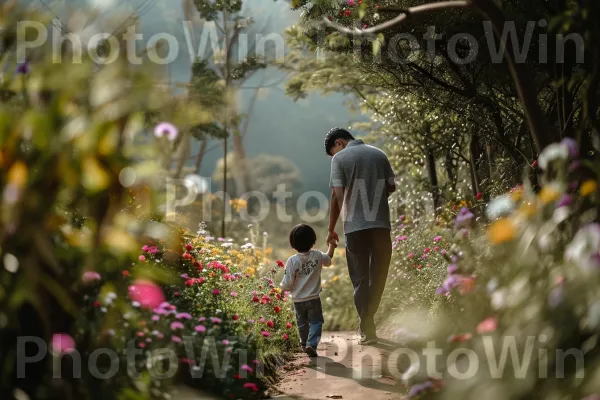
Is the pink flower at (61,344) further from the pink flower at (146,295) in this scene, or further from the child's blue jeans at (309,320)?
the child's blue jeans at (309,320)

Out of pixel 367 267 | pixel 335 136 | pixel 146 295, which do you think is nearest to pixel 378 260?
pixel 367 267

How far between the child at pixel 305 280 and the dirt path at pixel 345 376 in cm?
31

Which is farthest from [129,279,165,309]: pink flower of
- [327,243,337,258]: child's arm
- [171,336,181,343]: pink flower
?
[327,243,337,258]: child's arm

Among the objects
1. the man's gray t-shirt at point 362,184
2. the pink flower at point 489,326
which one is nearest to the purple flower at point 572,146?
the pink flower at point 489,326

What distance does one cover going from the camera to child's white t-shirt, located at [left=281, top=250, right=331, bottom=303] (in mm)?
5609

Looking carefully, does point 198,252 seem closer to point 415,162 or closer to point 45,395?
point 45,395

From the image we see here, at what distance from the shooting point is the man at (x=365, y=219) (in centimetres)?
572

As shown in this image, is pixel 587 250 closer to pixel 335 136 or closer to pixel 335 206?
pixel 335 206

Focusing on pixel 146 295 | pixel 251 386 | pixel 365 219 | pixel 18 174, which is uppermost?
pixel 18 174

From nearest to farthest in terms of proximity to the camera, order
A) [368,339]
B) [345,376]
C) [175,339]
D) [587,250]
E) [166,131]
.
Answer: [587,250], [166,131], [175,339], [345,376], [368,339]

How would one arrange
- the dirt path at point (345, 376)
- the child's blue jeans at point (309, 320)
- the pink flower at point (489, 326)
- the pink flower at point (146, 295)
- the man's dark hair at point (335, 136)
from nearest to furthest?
the pink flower at point (489, 326) → the pink flower at point (146, 295) → the dirt path at point (345, 376) → the child's blue jeans at point (309, 320) → the man's dark hair at point (335, 136)

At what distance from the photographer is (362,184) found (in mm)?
5832

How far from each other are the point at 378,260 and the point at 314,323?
0.79 m

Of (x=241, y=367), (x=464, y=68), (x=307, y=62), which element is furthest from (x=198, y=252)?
(x=307, y=62)
